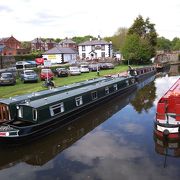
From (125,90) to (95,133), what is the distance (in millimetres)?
15472

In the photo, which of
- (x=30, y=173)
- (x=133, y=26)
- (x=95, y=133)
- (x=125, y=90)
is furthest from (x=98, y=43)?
(x=30, y=173)

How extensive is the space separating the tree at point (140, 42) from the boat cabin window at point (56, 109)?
49737 millimetres

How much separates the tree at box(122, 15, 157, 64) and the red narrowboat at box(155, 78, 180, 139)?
49.3 meters

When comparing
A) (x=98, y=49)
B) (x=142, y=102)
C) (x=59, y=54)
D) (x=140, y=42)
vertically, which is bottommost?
(x=142, y=102)

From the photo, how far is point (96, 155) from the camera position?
14.3m

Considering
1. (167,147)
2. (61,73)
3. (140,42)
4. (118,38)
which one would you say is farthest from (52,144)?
(118,38)

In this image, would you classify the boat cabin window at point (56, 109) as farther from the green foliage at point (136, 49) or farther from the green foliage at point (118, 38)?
the green foliage at point (118, 38)

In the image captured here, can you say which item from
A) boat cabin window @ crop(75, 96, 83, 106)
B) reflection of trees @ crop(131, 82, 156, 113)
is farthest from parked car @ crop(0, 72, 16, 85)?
boat cabin window @ crop(75, 96, 83, 106)

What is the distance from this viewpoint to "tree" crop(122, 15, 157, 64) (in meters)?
66.4

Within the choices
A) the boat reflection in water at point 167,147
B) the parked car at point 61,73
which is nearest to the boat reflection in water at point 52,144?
the boat reflection in water at point 167,147

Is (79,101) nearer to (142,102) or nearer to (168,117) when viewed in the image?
(168,117)

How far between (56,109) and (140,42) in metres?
52.1

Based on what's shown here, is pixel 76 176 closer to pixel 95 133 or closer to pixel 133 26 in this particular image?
pixel 95 133

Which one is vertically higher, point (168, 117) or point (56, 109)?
point (56, 109)
